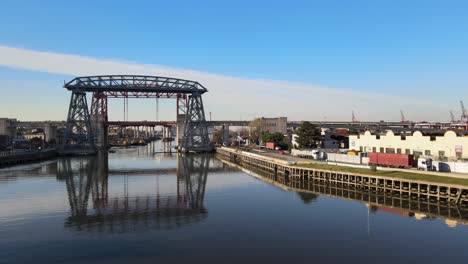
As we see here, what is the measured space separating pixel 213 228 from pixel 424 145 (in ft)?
112

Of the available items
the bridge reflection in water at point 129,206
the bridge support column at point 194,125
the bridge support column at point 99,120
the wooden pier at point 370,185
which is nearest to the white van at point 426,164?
the wooden pier at point 370,185

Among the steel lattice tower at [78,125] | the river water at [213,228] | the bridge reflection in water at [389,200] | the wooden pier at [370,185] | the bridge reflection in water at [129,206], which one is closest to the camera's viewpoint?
the river water at [213,228]

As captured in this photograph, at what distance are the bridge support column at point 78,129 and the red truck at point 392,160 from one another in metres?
71.1

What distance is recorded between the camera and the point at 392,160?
44.0m

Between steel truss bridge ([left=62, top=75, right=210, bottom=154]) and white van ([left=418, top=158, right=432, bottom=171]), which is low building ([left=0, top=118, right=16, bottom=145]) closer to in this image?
steel truss bridge ([left=62, top=75, right=210, bottom=154])

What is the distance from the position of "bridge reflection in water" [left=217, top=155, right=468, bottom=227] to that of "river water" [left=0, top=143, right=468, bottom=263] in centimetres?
33

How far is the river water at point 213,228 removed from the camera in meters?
19.8

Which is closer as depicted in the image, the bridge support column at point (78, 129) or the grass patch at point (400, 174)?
the grass patch at point (400, 174)

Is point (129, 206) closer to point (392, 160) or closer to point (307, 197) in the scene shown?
point (307, 197)

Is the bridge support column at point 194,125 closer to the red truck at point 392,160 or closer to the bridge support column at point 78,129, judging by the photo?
the bridge support column at point 78,129

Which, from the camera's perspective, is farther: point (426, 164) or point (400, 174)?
point (426, 164)

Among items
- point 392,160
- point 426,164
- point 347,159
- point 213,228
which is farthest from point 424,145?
point 213,228

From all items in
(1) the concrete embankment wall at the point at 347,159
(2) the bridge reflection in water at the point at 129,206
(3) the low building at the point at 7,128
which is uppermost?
(3) the low building at the point at 7,128

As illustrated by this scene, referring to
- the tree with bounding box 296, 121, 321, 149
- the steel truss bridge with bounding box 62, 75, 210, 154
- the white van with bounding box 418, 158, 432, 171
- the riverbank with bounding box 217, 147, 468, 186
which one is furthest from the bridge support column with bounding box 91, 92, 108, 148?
the white van with bounding box 418, 158, 432, 171
